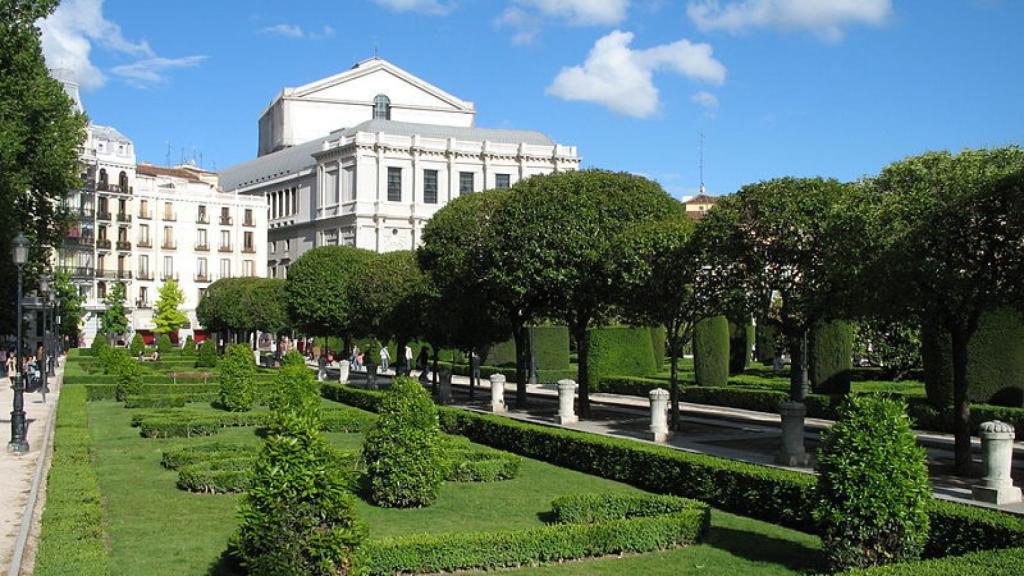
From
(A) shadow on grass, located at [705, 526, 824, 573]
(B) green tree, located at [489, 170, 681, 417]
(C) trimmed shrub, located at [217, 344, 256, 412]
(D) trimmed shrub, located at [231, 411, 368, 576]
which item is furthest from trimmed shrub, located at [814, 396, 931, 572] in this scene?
(C) trimmed shrub, located at [217, 344, 256, 412]

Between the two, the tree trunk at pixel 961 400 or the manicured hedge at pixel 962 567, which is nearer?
the manicured hedge at pixel 962 567

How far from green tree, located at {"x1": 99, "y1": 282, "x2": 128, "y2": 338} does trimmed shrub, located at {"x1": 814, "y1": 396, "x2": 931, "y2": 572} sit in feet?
246

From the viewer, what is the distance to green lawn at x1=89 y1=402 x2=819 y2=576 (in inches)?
451

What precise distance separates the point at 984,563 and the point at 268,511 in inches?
270

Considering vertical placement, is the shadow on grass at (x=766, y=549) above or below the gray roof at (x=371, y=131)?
below

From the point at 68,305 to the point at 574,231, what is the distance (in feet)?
166

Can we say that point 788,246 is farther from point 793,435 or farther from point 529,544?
point 529,544

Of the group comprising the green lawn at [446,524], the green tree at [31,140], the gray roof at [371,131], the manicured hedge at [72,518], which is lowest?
the green lawn at [446,524]

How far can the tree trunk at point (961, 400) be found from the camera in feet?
54.7

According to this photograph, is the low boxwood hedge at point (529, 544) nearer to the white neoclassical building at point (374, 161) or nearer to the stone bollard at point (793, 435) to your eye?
the stone bollard at point (793, 435)

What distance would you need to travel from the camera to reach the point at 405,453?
48.8 feet

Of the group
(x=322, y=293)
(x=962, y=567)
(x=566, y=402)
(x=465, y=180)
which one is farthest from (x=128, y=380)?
(x=465, y=180)

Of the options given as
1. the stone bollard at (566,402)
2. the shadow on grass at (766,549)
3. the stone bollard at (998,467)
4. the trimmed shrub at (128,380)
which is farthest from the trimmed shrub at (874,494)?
the trimmed shrub at (128,380)

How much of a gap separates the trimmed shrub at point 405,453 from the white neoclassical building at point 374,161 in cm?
6701
